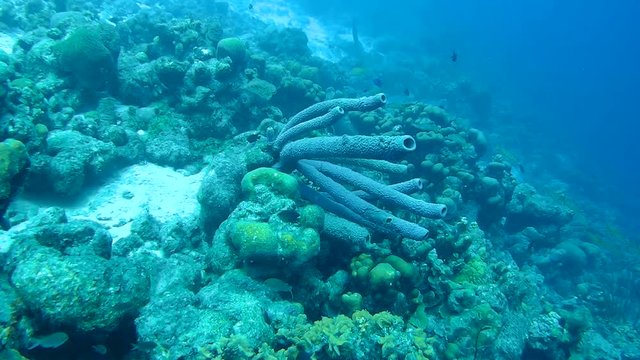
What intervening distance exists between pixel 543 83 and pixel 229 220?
54.2 meters

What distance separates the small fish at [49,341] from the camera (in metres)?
2.82

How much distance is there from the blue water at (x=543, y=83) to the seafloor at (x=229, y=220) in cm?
1932

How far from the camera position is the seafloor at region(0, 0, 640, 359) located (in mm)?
3459

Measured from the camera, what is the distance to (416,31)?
41.2 meters

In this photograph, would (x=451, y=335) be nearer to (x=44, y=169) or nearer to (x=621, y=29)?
(x=44, y=169)

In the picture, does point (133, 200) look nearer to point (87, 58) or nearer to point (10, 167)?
point (10, 167)

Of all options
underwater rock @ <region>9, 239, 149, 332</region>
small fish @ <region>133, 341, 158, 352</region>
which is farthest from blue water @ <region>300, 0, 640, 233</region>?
underwater rock @ <region>9, 239, 149, 332</region>

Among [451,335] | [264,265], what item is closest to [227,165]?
[264,265]

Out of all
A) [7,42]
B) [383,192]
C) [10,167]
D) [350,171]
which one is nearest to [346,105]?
[350,171]

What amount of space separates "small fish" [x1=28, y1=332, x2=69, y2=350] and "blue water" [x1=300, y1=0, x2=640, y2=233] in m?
25.8

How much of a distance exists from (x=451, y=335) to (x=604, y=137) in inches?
1953

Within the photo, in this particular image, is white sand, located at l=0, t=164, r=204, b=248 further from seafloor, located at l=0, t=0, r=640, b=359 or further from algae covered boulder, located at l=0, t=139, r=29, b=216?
algae covered boulder, located at l=0, t=139, r=29, b=216

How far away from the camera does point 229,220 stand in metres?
4.84

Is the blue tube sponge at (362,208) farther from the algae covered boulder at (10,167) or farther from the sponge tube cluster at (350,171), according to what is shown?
the algae covered boulder at (10,167)
